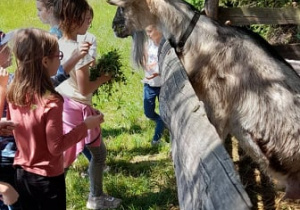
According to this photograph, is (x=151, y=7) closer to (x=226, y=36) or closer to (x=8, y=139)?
(x=226, y=36)

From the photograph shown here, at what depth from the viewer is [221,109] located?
11.9ft

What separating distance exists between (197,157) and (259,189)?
101 inches

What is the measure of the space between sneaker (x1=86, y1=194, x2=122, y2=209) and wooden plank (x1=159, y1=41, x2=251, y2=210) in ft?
4.59

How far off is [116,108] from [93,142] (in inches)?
115

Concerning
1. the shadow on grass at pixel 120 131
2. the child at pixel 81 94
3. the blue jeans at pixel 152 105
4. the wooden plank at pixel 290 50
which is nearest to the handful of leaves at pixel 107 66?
the child at pixel 81 94

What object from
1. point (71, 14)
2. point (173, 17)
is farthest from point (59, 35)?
point (173, 17)

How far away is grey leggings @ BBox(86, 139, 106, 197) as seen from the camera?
3.88 meters

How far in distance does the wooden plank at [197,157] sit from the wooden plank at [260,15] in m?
2.72

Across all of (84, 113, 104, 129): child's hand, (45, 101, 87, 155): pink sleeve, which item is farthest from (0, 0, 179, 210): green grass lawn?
(45, 101, 87, 155): pink sleeve

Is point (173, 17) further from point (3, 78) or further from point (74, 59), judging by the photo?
point (3, 78)

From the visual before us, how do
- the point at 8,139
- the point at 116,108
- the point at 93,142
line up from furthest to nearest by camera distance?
the point at 116,108 < the point at 93,142 < the point at 8,139

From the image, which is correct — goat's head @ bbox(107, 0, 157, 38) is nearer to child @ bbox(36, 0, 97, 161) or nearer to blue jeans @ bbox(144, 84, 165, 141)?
child @ bbox(36, 0, 97, 161)

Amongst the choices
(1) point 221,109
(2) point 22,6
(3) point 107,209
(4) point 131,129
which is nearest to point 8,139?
(3) point 107,209

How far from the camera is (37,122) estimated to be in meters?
2.60
